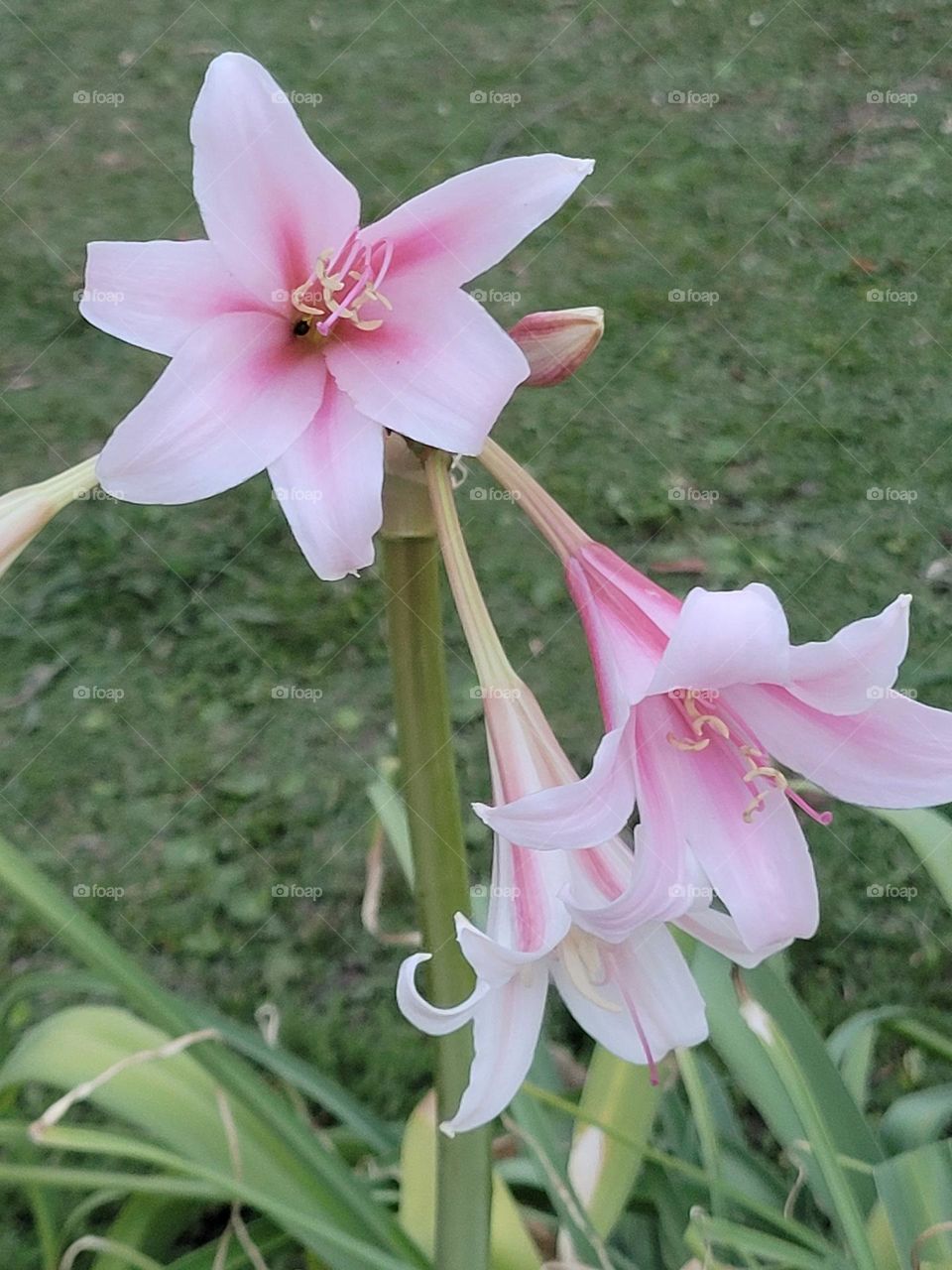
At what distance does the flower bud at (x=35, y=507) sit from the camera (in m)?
0.93

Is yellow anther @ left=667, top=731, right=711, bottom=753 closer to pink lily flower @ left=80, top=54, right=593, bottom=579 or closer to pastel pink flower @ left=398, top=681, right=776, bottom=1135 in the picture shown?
pastel pink flower @ left=398, top=681, right=776, bottom=1135

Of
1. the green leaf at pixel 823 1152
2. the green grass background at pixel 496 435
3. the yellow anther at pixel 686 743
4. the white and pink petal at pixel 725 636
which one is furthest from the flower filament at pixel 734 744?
the green grass background at pixel 496 435

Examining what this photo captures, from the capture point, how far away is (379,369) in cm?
96

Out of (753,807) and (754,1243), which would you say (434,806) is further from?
(754,1243)

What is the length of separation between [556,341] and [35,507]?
0.43 meters

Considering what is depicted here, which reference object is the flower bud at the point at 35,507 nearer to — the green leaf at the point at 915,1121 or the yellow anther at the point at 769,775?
the yellow anther at the point at 769,775

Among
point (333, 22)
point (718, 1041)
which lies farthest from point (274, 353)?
point (333, 22)

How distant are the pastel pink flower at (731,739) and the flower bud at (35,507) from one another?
0.39m

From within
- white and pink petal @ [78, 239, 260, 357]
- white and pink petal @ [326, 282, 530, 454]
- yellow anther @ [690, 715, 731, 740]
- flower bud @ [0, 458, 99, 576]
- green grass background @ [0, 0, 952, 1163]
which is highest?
white and pink petal @ [78, 239, 260, 357]

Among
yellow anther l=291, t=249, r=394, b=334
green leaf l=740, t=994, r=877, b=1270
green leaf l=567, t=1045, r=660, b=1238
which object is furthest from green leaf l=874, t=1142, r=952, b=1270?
yellow anther l=291, t=249, r=394, b=334

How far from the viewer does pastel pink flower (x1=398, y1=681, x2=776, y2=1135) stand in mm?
877

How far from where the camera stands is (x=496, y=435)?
2.93 meters

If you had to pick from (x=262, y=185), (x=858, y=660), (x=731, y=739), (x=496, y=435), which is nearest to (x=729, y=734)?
(x=731, y=739)

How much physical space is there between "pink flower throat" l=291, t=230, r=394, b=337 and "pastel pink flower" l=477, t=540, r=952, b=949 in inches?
10.3
